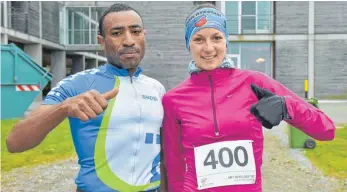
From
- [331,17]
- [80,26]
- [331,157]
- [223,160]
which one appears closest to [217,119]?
[223,160]

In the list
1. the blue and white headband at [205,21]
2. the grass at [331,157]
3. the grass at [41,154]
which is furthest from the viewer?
the grass at [41,154]

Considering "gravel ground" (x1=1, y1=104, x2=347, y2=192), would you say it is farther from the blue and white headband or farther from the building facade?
the building facade

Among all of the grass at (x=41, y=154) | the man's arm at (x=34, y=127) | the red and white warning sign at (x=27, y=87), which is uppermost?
the man's arm at (x=34, y=127)

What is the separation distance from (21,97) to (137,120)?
1199cm

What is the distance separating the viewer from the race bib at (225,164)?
2379 millimetres

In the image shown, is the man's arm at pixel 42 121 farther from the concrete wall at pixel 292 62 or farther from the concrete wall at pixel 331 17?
the concrete wall at pixel 331 17

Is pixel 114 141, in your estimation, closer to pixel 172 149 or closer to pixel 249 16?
pixel 172 149

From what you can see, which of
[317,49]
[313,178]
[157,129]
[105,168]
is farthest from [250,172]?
[317,49]

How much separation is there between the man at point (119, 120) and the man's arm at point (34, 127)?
5cm

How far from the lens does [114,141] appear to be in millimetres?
2324

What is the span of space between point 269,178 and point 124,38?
4.63 m

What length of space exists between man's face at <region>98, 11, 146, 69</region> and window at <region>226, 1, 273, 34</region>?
22172 mm

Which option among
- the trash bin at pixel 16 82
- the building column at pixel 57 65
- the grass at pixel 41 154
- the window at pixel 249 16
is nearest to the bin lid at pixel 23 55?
the trash bin at pixel 16 82

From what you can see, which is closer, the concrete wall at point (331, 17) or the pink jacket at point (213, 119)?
the pink jacket at point (213, 119)
